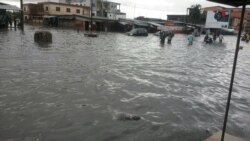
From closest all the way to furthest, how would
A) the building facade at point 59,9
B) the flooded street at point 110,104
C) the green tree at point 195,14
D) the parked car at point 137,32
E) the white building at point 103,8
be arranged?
the flooded street at point 110,104 < the parked car at point 137,32 < the building facade at point 59,9 < the white building at point 103,8 < the green tree at point 195,14

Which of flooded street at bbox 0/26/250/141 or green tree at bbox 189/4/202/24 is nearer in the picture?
flooded street at bbox 0/26/250/141

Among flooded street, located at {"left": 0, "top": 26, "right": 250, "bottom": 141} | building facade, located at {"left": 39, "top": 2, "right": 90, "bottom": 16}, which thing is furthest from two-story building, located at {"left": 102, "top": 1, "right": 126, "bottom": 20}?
flooded street, located at {"left": 0, "top": 26, "right": 250, "bottom": 141}

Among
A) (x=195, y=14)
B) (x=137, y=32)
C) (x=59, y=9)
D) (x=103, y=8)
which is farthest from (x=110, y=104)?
(x=195, y=14)

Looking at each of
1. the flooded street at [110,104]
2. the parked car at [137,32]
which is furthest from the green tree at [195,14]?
the flooded street at [110,104]

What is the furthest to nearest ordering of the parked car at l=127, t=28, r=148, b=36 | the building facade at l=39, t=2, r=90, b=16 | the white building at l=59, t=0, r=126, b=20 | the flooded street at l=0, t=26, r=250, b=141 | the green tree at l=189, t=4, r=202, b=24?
the green tree at l=189, t=4, r=202, b=24, the white building at l=59, t=0, r=126, b=20, the building facade at l=39, t=2, r=90, b=16, the parked car at l=127, t=28, r=148, b=36, the flooded street at l=0, t=26, r=250, b=141

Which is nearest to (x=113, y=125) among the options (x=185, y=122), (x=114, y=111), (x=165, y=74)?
(x=114, y=111)

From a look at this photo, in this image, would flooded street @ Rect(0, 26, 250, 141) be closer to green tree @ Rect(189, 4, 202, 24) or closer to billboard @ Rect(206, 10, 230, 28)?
billboard @ Rect(206, 10, 230, 28)

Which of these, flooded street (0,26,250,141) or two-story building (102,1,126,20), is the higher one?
two-story building (102,1,126,20)

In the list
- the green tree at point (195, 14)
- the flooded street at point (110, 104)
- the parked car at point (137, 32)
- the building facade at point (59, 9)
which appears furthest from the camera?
the green tree at point (195, 14)

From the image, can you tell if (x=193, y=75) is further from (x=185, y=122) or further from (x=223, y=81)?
(x=185, y=122)

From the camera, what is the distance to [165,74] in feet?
40.0

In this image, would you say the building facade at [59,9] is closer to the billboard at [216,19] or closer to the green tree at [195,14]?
the billboard at [216,19]

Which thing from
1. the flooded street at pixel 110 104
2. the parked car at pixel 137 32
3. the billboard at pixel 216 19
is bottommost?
the flooded street at pixel 110 104

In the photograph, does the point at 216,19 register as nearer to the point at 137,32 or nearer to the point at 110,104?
the point at 137,32
